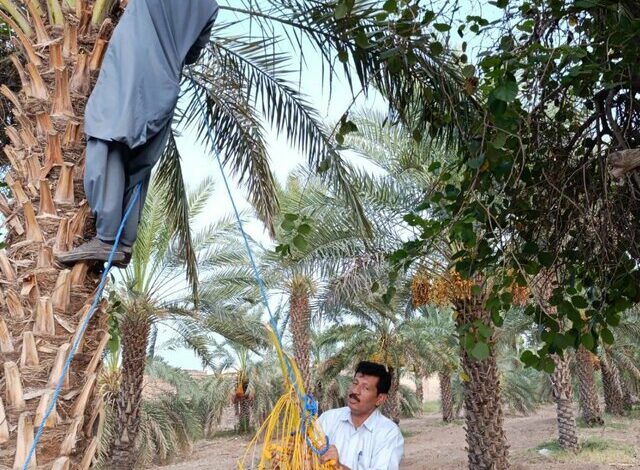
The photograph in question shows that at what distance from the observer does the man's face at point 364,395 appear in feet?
11.5

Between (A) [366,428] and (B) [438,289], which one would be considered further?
(B) [438,289]

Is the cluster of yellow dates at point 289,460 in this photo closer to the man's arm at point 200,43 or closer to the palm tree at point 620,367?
the man's arm at point 200,43

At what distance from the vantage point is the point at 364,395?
3.52 m

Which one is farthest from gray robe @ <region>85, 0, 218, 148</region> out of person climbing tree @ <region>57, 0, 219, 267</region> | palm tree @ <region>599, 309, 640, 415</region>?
palm tree @ <region>599, 309, 640, 415</region>

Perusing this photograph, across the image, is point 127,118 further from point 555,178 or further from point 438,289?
point 438,289

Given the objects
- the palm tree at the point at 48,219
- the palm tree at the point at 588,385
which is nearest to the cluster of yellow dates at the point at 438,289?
the palm tree at the point at 48,219

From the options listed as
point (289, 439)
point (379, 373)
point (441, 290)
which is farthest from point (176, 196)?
point (441, 290)

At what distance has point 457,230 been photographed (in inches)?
123

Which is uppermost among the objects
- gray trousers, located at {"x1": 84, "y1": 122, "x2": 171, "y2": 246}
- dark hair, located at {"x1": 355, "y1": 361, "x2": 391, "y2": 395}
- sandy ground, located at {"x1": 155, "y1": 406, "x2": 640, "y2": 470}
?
gray trousers, located at {"x1": 84, "y1": 122, "x2": 171, "y2": 246}

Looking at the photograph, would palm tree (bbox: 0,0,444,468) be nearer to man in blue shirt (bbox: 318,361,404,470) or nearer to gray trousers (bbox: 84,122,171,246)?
gray trousers (bbox: 84,122,171,246)

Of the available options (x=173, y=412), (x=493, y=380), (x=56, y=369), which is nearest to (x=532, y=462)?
(x=493, y=380)

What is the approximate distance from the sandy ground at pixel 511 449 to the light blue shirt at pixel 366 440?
6.81m

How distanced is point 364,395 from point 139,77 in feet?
6.65

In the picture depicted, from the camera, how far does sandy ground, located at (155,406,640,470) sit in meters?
13.7
